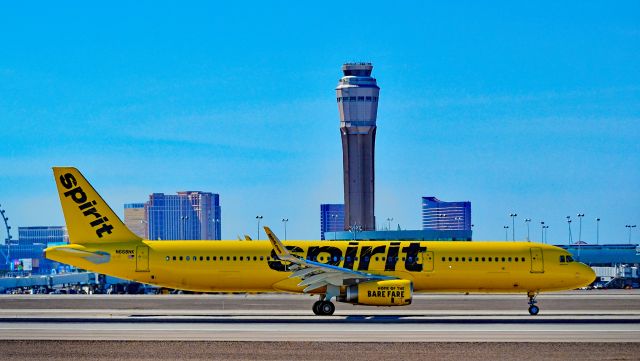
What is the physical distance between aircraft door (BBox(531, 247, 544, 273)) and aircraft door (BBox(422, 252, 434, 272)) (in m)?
5.35

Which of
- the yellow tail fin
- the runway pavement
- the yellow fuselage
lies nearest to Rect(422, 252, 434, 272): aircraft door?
the yellow fuselage

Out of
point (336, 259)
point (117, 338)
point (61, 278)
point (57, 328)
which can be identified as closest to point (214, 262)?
point (336, 259)

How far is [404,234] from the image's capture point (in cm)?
18300

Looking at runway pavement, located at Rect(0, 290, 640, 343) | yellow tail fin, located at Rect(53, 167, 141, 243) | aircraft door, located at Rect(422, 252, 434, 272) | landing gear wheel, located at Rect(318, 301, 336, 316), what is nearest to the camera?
runway pavement, located at Rect(0, 290, 640, 343)

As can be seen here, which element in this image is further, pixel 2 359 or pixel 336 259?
pixel 336 259

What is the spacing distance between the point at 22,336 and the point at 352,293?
1702cm

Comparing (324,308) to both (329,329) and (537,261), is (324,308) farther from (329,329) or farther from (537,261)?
(537,261)

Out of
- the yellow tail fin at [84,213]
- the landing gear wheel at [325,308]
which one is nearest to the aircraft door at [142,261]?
the yellow tail fin at [84,213]

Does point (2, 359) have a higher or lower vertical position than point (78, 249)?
lower

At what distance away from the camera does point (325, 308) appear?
56812 mm

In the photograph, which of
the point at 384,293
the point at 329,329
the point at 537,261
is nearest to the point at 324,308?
the point at 384,293

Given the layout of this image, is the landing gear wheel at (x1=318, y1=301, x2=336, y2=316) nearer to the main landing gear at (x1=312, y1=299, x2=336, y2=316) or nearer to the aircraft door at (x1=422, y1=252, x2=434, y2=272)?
the main landing gear at (x1=312, y1=299, x2=336, y2=316)

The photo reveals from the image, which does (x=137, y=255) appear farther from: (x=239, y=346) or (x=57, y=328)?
(x=239, y=346)

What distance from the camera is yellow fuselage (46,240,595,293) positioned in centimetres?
5884
